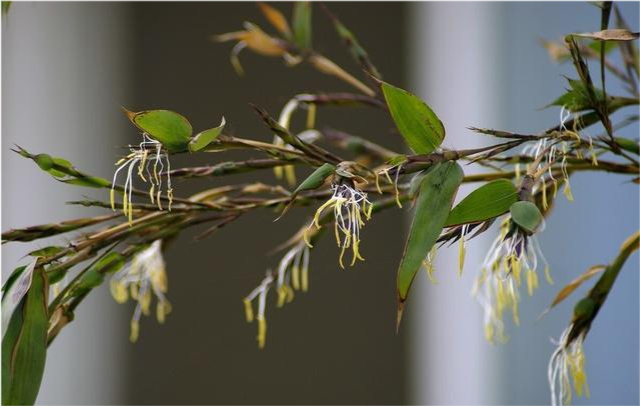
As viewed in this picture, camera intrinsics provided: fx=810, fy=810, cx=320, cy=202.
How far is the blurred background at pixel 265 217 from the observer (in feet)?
3.68

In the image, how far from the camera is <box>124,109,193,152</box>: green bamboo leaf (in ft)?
0.64

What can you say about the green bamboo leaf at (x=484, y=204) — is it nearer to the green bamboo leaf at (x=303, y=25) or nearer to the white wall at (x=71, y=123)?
the green bamboo leaf at (x=303, y=25)

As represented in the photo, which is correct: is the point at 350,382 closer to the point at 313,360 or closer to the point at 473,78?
the point at 313,360

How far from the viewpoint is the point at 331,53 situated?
A: 1.17m

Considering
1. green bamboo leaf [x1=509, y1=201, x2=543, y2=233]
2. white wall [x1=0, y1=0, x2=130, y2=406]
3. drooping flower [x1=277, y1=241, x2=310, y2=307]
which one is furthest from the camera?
white wall [x1=0, y1=0, x2=130, y2=406]

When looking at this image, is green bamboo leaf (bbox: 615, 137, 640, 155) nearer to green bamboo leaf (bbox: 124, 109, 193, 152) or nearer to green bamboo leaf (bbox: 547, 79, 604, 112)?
green bamboo leaf (bbox: 547, 79, 604, 112)

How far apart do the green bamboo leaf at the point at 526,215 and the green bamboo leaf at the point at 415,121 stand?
0.02 m

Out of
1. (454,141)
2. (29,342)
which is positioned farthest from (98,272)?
(454,141)

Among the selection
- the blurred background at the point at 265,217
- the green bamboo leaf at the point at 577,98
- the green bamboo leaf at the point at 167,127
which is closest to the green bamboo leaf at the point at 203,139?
the green bamboo leaf at the point at 167,127

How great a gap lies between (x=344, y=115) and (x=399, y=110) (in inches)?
39.1

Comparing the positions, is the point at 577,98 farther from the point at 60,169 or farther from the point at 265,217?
the point at 265,217

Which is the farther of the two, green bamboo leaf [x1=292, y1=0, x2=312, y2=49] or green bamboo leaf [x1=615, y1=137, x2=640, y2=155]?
green bamboo leaf [x1=292, y1=0, x2=312, y2=49]

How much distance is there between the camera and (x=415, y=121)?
7.6 inches

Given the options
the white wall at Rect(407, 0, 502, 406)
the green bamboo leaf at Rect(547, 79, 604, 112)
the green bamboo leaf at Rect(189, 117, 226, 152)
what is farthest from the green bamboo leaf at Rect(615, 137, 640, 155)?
the white wall at Rect(407, 0, 502, 406)
